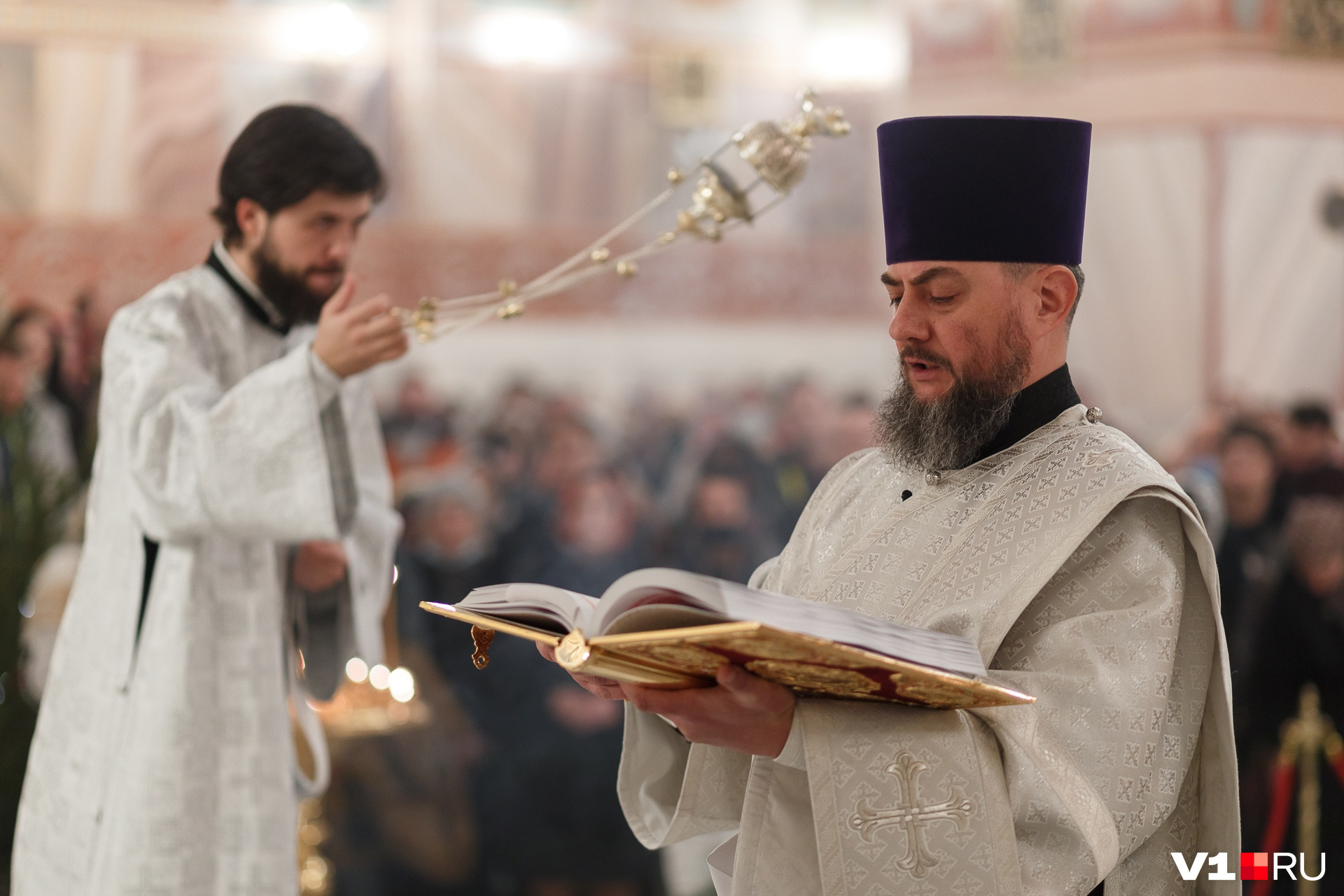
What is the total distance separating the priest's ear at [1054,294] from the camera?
76.1 inches

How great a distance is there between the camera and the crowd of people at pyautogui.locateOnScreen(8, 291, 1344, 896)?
221 inches

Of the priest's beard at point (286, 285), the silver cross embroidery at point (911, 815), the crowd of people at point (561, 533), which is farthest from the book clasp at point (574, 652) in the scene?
the crowd of people at point (561, 533)

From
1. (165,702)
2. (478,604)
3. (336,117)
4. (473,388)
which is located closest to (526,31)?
(473,388)

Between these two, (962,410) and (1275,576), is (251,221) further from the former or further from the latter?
(1275,576)

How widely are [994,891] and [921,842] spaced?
0.10 meters

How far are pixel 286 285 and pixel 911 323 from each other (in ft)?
4.88

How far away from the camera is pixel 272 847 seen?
266 centimetres

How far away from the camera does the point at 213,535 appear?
8.84 feet

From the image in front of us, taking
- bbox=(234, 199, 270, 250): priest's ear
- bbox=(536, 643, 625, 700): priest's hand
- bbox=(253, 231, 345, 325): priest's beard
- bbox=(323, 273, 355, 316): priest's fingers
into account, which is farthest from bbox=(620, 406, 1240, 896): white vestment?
bbox=(234, 199, 270, 250): priest's ear

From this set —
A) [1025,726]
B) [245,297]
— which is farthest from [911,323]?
[245,297]

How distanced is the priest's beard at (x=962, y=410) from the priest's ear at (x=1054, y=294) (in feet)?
0.17

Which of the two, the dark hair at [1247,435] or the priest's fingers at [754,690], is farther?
the dark hair at [1247,435]

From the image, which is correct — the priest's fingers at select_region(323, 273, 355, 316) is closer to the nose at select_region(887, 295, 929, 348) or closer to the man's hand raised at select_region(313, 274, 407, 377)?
the man's hand raised at select_region(313, 274, 407, 377)

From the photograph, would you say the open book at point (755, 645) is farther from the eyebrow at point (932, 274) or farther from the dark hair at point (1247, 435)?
the dark hair at point (1247, 435)
